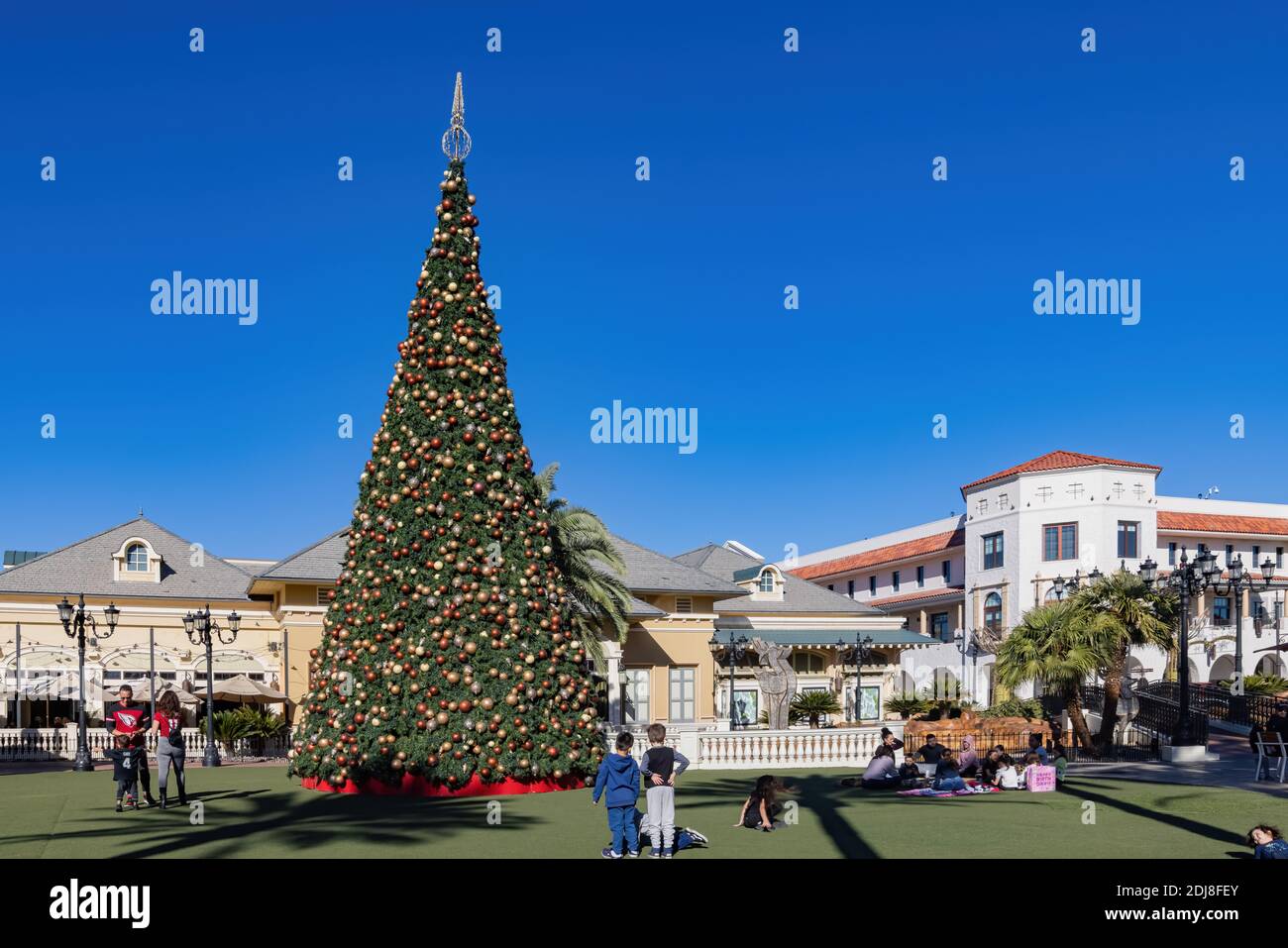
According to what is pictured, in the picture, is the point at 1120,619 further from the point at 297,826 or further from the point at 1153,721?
the point at 297,826

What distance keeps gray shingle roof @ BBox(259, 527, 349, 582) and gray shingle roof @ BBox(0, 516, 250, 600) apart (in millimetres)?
6994

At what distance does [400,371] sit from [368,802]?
740 centimetres

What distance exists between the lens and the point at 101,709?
38250mm

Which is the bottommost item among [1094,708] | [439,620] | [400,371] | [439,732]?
[1094,708]

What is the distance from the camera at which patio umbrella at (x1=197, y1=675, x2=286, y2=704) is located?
35531mm

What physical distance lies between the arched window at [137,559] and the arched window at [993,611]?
119 ft

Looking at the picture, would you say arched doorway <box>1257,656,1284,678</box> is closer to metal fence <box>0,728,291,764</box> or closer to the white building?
the white building

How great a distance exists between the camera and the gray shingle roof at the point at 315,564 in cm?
3444

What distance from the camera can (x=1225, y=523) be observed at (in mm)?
60531

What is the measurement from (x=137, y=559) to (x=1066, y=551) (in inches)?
1503

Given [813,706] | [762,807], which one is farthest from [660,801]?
[813,706]

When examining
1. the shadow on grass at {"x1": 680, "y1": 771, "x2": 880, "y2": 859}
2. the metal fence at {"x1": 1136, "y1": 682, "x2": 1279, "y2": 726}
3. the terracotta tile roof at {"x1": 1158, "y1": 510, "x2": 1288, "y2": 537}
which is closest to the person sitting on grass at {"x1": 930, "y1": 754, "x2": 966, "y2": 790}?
the shadow on grass at {"x1": 680, "y1": 771, "x2": 880, "y2": 859}
